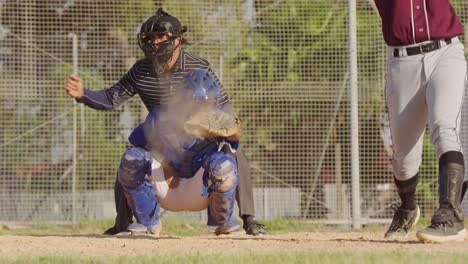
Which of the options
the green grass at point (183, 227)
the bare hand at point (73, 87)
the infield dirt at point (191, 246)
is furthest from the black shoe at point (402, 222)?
the green grass at point (183, 227)

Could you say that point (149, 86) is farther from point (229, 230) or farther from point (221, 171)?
point (229, 230)

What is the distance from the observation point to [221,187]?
7.59 meters

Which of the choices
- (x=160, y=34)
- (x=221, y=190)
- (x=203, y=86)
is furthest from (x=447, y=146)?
(x=160, y=34)

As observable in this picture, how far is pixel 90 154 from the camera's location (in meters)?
13.9

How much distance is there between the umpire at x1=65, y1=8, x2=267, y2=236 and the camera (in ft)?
25.6

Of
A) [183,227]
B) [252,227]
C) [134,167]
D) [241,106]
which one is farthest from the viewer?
[241,106]

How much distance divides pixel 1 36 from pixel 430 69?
27.5 ft

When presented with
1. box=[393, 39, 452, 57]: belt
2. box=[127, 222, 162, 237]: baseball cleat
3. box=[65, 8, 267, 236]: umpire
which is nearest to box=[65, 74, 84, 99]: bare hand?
box=[65, 8, 267, 236]: umpire

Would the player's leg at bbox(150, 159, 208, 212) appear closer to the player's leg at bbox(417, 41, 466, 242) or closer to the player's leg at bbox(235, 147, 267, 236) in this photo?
the player's leg at bbox(235, 147, 267, 236)

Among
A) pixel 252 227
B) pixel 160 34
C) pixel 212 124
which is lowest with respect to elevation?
pixel 252 227

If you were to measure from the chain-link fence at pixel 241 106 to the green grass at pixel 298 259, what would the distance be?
7.95 m

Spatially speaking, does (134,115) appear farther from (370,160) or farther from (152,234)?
(152,234)

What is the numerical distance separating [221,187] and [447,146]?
1.73 metres

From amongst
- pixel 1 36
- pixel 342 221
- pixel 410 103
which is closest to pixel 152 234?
pixel 410 103
